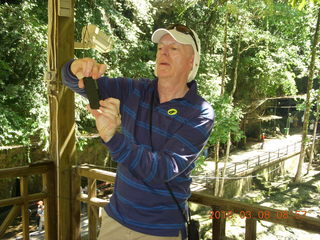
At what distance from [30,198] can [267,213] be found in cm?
158

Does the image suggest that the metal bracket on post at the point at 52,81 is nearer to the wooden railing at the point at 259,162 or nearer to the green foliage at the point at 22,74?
the green foliage at the point at 22,74

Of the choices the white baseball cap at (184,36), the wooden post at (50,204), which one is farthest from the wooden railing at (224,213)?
the white baseball cap at (184,36)

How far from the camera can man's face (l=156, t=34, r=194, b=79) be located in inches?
52.7

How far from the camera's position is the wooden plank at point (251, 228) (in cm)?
162

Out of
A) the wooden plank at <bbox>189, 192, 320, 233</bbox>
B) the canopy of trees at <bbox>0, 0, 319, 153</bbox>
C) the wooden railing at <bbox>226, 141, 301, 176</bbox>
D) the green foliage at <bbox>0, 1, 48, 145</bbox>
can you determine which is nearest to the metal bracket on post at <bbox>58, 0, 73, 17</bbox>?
the wooden plank at <bbox>189, 192, 320, 233</bbox>

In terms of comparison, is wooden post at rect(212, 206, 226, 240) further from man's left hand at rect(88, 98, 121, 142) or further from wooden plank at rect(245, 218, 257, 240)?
man's left hand at rect(88, 98, 121, 142)

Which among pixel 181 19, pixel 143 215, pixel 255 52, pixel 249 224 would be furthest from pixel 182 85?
pixel 255 52

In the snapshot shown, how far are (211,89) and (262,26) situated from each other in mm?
4857

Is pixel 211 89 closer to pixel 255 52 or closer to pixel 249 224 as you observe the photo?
pixel 255 52

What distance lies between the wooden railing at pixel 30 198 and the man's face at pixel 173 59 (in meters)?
1.31

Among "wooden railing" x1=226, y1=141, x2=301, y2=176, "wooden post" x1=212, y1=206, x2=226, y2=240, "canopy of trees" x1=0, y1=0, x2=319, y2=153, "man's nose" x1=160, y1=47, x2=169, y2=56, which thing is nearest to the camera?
"man's nose" x1=160, y1=47, x2=169, y2=56

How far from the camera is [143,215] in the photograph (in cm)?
126

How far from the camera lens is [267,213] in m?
1.50

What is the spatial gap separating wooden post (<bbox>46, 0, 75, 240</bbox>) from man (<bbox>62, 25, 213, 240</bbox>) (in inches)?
26.1
